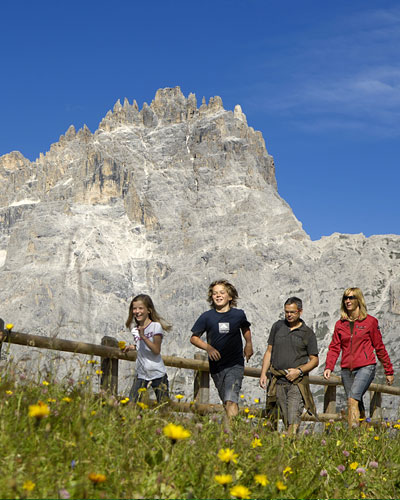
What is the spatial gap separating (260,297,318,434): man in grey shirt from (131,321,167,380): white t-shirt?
1.44 m

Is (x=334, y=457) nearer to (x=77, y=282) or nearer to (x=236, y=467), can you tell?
(x=236, y=467)

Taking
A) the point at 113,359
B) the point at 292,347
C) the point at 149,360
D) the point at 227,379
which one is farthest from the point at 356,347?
the point at 113,359

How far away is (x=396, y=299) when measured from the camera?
199 m

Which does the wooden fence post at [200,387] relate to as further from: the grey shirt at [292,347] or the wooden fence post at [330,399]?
the wooden fence post at [330,399]

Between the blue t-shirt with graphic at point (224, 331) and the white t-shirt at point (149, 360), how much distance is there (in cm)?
55

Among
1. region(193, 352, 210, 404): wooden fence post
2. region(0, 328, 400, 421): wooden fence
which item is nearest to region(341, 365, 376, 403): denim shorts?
region(0, 328, 400, 421): wooden fence

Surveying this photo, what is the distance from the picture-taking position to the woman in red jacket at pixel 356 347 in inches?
298

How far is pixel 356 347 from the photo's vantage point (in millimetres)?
7660

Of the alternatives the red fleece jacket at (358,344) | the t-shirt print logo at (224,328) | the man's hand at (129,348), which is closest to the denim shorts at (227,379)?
the t-shirt print logo at (224,328)

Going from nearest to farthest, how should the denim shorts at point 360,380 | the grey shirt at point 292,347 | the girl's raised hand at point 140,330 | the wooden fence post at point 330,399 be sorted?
the girl's raised hand at point 140,330
the grey shirt at point 292,347
the denim shorts at point 360,380
the wooden fence post at point 330,399

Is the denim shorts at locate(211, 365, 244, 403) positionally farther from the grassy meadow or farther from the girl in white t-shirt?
the grassy meadow

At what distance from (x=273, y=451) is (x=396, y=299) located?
676 ft

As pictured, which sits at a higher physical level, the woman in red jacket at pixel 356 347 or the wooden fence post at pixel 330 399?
the woman in red jacket at pixel 356 347

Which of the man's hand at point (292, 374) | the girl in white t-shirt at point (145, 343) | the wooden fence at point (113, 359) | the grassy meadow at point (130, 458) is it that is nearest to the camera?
the grassy meadow at point (130, 458)
